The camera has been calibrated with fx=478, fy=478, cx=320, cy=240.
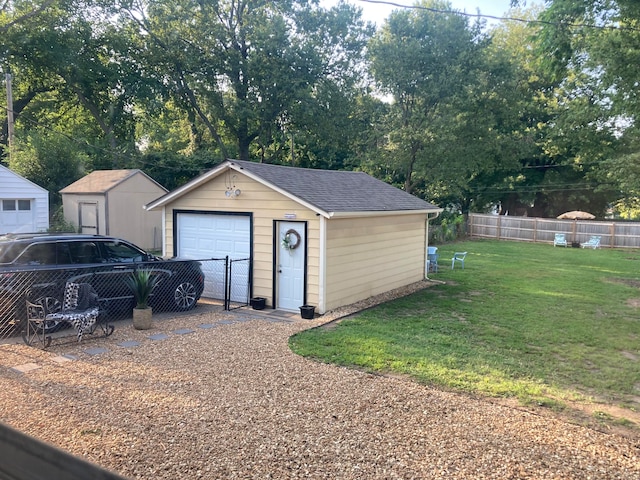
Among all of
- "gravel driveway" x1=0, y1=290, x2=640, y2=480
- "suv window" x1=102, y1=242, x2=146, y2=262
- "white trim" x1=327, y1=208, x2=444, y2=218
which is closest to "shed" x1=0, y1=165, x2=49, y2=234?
"suv window" x1=102, y1=242, x2=146, y2=262

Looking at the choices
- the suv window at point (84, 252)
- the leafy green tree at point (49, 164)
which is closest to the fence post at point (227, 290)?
the suv window at point (84, 252)

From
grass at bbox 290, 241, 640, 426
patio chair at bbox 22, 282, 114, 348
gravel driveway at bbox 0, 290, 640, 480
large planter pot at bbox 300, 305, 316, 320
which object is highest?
patio chair at bbox 22, 282, 114, 348

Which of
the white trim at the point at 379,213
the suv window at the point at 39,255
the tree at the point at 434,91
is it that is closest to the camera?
the suv window at the point at 39,255

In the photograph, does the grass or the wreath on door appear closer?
the grass

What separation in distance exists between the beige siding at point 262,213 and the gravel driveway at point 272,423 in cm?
341

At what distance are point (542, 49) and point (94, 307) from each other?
12.2 metres

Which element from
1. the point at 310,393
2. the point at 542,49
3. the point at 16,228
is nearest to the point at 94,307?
the point at 310,393

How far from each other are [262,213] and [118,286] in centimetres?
328

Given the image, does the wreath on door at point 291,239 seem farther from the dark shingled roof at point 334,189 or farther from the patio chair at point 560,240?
the patio chair at point 560,240

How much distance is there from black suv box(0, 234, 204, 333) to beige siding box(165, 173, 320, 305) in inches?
52.3

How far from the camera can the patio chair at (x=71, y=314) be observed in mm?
7121

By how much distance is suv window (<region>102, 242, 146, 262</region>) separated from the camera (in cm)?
908

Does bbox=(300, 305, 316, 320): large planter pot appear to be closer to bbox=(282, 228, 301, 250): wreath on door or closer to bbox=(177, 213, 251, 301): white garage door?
bbox=(282, 228, 301, 250): wreath on door

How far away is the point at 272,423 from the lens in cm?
466
